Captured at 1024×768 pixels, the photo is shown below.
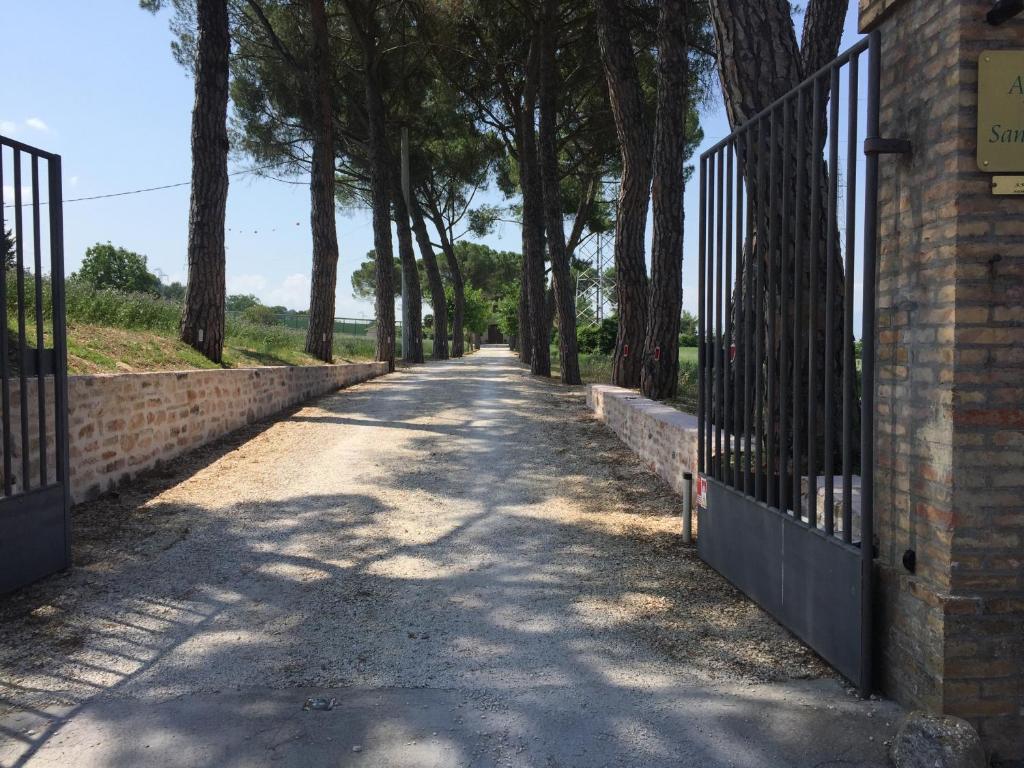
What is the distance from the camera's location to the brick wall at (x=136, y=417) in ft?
20.2

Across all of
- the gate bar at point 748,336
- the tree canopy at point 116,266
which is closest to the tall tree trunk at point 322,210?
the gate bar at point 748,336

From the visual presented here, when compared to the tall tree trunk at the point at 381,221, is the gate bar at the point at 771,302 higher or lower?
lower

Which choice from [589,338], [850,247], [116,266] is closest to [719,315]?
[850,247]

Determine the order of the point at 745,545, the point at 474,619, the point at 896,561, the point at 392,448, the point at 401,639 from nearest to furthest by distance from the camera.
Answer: the point at 896,561, the point at 401,639, the point at 474,619, the point at 745,545, the point at 392,448

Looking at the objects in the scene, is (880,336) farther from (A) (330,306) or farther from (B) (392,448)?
(A) (330,306)

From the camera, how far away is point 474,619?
4312 mm

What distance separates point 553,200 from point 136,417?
13.0m

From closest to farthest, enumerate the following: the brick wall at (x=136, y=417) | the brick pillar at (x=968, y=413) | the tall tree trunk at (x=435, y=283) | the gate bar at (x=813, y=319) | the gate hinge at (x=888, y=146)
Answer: the brick pillar at (x=968, y=413)
the gate hinge at (x=888, y=146)
the gate bar at (x=813, y=319)
the brick wall at (x=136, y=417)
the tall tree trunk at (x=435, y=283)

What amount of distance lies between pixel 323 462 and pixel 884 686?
645cm

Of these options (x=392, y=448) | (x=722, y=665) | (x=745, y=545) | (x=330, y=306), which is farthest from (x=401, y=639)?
(x=330, y=306)

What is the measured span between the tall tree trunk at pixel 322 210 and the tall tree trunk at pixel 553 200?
5.11m

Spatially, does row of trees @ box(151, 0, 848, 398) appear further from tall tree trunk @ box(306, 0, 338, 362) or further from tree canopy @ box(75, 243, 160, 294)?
tree canopy @ box(75, 243, 160, 294)

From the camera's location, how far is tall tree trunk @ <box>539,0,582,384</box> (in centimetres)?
1870

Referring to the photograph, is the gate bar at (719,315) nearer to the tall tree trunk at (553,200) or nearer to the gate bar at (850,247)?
the gate bar at (850,247)
